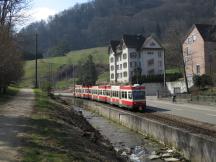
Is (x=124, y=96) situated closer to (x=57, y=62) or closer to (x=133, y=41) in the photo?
(x=133, y=41)

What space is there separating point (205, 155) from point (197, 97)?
34.7m

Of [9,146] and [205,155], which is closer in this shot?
[9,146]

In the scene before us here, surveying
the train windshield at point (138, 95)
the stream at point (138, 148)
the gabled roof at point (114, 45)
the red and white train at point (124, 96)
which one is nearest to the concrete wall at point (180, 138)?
the stream at point (138, 148)

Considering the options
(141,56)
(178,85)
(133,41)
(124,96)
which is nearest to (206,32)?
(178,85)

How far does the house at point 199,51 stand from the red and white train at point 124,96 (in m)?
20.7

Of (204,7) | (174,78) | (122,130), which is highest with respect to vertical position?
(204,7)

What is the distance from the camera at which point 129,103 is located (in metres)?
42.5

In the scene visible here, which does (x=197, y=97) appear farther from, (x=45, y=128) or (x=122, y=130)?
(x=45, y=128)

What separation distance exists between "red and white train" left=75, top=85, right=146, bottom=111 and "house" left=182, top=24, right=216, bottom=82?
20682 millimetres

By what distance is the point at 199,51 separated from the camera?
257 feet

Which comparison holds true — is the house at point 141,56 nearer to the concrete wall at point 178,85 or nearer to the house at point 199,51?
the house at point 199,51

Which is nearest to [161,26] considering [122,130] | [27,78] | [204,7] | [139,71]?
[204,7]

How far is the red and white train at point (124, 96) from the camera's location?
136 feet

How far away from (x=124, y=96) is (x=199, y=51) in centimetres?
3802
